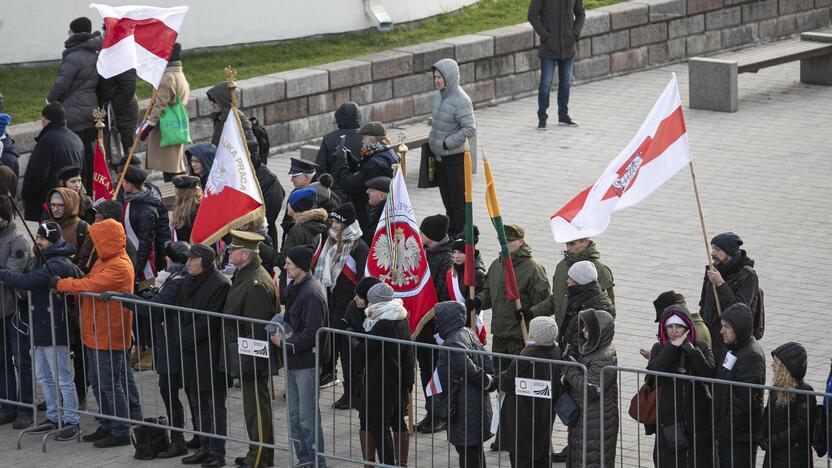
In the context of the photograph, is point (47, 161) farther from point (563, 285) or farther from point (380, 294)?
point (563, 285)

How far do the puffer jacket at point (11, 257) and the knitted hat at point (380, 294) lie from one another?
2.46 meters

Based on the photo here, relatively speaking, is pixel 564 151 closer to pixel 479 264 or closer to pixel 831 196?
pixel 831 196

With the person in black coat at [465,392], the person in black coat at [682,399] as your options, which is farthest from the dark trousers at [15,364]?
the person in black coat at [682,399]

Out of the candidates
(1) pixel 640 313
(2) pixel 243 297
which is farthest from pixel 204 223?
(1) pixel 640 313

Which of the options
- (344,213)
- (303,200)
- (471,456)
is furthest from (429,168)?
(471,456)

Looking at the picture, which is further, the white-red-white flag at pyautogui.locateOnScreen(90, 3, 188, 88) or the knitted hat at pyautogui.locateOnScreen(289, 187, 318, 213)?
the white-red-white flag at pyautogui.locateOnScreen(90, 3, 188, 88)

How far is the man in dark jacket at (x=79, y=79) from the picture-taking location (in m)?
15.2

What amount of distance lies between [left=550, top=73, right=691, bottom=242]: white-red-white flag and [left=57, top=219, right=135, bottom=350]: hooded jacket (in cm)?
298

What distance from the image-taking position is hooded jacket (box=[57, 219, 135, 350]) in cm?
1012

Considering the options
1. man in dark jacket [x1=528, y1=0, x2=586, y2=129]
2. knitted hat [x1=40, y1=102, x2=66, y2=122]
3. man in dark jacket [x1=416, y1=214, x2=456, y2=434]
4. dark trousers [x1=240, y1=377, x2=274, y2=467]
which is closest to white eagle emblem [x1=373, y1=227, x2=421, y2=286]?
man in dark jacket [x1=416, y1=214, x2=456, y2=434]

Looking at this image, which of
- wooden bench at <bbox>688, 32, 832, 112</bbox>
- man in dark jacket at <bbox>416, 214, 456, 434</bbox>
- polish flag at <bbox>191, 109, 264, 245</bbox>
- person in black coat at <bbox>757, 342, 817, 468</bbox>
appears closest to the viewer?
person in black coat at <bbox>757, 342, 817, 468</bbox>

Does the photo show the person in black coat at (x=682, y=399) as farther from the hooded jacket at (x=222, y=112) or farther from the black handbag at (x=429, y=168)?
the black handbag at (x=429, y=168)

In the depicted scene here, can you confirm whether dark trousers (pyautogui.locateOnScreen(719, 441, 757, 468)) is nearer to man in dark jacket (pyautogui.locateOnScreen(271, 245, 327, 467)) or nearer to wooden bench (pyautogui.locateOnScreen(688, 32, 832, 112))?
man in dark jacket (pyautogui.locateOnScreen(271, 245, 327, 467))

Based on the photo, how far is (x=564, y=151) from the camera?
58.4ft
